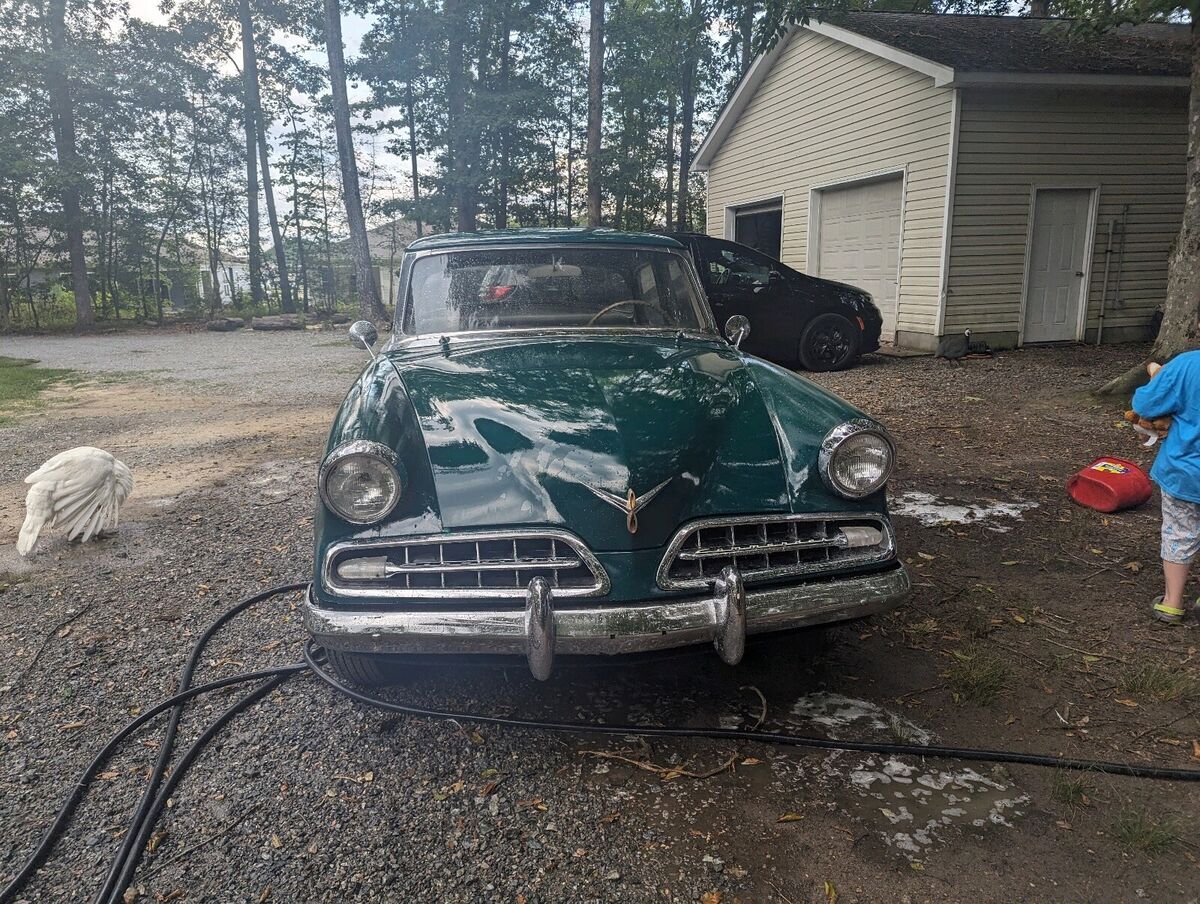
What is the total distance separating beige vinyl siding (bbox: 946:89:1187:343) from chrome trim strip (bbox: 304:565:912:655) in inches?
379

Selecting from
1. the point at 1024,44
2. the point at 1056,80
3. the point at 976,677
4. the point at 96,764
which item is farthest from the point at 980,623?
the point at 1024,44

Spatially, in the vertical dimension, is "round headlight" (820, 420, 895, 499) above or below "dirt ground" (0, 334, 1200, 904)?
above

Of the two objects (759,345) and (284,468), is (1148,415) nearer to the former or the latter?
(284,468)

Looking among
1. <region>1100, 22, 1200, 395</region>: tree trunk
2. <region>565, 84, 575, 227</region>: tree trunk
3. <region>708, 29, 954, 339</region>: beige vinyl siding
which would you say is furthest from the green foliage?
<region>1100, 22, 1200, 395</region>: tree trunk

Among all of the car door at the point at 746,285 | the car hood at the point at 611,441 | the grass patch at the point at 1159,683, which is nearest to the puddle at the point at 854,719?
the car hood at the point at 611,441

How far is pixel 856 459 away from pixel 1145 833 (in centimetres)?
123

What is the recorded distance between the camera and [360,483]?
229 cm

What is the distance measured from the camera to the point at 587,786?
222 cm

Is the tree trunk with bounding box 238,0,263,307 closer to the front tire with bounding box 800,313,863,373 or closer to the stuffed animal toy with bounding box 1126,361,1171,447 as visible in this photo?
the front tire with bounding box 800,313,863,373

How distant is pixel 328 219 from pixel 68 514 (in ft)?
104

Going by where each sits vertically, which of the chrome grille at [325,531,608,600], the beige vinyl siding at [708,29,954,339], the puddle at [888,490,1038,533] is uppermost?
the beige vinyl siding at [708,29,954,339]

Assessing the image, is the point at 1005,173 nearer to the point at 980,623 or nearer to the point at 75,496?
the point at 980,623

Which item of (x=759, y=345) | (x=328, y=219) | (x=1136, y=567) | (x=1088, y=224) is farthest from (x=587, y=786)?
(x=328, y=219)

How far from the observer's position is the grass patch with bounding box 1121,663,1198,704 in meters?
2.64
